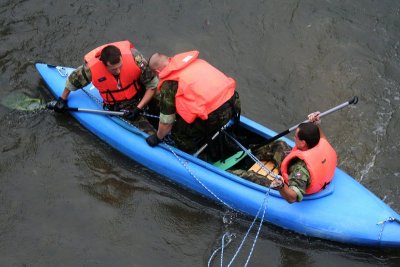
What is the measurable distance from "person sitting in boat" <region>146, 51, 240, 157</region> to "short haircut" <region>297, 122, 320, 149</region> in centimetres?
75

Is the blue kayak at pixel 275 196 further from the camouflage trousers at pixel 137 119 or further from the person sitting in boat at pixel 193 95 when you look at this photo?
the person sitting in boat at pixel 193 95

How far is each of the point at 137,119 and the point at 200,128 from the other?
0.99m

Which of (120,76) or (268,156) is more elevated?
(120,76)

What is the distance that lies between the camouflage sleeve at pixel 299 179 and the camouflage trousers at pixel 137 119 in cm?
175

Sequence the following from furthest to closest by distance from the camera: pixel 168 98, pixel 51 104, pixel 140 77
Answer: pixel 51 104
pixel 140 77
pixel 168 98

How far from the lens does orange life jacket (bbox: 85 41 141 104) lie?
17.0ft

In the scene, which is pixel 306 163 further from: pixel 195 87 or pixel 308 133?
pixel 195 87

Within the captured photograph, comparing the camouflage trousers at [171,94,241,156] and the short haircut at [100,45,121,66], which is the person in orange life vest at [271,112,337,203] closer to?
the camouflage trousers at [171,94,241,156]

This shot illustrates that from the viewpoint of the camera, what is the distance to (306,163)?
4.46m

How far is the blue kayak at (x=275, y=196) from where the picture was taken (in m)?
4.81

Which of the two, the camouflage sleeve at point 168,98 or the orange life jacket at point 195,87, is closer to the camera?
the orange life jacket at point 195,87

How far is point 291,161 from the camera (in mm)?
4656

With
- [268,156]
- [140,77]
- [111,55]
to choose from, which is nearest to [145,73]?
[140,77]

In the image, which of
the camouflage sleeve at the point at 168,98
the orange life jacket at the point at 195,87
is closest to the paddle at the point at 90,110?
the camouflage sleeve at the point at 168,98
